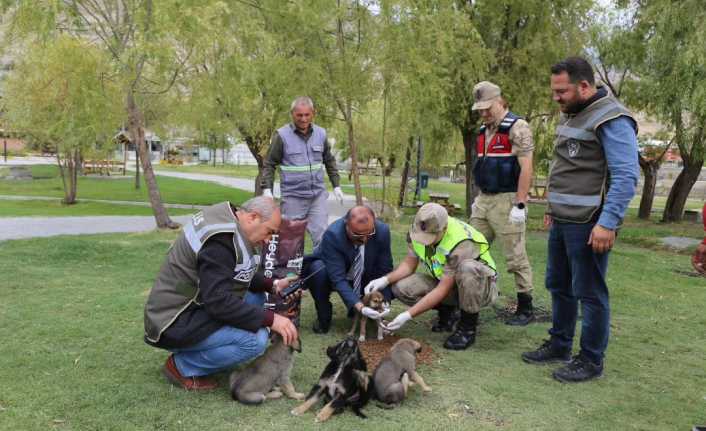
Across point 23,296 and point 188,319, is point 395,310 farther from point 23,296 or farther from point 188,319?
point 23,296

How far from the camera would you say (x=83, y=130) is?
608 inches

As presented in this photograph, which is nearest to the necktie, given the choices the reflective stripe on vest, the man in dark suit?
the man in dark suit

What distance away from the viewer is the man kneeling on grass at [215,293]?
320 centimetres

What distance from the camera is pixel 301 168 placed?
5965mm

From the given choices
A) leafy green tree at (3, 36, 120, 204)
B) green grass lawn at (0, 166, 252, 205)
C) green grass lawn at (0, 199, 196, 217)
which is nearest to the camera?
leafy green tree at (3, 36, 120, 204)

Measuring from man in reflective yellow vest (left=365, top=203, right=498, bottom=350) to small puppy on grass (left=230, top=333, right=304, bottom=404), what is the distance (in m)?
0.97

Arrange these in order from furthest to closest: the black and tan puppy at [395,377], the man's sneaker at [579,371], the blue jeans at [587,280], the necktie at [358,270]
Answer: the necktie at [358,270], the man's sneaker at [579,371], the blue jeans at [587,280], the black and tan puppy at [395,377]

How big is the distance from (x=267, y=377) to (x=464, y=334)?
1.80 metres

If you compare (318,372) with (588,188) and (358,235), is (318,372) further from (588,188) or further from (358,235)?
(588,188)

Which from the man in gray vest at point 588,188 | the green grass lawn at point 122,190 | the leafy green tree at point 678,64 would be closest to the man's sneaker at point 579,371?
the man in gray vest at point 588,188

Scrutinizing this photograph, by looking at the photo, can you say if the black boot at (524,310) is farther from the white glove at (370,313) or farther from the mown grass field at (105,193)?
the mown grass field at (105,193)

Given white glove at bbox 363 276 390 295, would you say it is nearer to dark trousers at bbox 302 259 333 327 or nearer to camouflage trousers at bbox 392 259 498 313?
camouflage trousers at bbox 392 259 498 313

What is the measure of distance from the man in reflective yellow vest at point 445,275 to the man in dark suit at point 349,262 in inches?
7.6

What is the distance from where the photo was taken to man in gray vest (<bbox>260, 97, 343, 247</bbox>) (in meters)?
5.91
